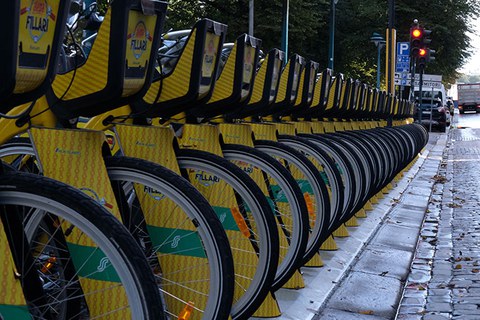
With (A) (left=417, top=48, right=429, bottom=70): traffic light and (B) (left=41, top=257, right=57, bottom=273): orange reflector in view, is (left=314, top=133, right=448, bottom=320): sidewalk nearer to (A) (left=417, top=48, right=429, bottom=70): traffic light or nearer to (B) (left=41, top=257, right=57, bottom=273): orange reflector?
(B) (left=41, top=257, right=57, bottom=273): orange reflector

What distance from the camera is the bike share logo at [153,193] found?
3.58 metres

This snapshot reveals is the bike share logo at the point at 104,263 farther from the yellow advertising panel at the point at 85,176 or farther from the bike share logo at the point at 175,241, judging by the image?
the bike share logo at the point at 175,241

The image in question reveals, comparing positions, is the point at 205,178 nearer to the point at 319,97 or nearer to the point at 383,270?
the point at 383,270

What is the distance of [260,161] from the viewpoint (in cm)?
459

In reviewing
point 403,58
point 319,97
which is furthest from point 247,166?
point 403,58

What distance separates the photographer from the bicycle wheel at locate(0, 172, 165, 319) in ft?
8.75

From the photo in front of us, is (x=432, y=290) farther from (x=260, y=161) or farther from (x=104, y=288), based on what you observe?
(x=104, y=288)

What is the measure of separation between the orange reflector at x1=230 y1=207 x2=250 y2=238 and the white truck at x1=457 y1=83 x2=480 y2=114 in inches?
3087

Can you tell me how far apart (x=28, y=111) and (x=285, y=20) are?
68.2 ft

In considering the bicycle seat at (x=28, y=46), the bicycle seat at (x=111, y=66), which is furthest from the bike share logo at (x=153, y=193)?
the bicycle seat at (x=28, y=46)

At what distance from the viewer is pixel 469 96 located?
81312mm

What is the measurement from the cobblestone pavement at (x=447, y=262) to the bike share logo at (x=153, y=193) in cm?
203

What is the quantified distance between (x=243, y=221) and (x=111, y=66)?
1318mm

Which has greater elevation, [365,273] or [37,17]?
[37,17]
